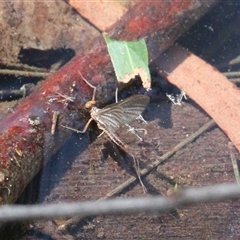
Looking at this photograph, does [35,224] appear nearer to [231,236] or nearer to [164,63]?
[231,236]

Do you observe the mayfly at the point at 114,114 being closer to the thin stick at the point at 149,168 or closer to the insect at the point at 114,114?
the insect at the point at 114,114

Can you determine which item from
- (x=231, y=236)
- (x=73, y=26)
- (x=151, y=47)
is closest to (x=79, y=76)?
(x=151, y=47)

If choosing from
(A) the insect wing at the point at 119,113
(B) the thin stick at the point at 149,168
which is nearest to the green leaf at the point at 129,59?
(A) the insect wing at the point at 119,113

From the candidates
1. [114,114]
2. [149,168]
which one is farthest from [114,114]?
[149,168]

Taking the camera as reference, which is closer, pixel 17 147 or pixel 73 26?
pixel 17 147

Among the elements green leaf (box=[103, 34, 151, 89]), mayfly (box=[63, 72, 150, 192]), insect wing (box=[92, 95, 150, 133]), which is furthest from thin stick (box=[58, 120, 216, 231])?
green leaf (box=[103, 34, 151, 89])

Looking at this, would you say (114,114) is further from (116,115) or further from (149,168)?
(149,168)

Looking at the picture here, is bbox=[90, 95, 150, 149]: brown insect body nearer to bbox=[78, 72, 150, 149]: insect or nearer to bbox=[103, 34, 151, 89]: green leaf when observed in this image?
bbox=[78, 72, 150, 149]: insect

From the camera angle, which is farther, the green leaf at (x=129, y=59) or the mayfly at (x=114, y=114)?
the green leaf at (x=129, y=59)
